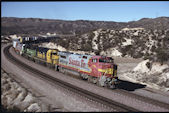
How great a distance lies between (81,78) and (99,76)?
4.22 m

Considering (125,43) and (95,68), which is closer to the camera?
(95,68)

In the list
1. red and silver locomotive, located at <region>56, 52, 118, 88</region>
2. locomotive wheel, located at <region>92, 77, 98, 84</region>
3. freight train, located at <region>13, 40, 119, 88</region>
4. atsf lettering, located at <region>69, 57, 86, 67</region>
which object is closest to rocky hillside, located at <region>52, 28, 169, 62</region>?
freight train, located at <region>13, 40, 119, 88</region>

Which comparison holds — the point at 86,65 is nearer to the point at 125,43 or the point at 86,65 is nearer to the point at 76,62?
the point at 76,62

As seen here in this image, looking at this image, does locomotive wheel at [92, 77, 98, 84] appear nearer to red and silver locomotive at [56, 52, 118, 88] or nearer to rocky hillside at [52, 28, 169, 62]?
red and silver locomotive at [56, 52, 118, 88]

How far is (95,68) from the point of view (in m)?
19.9

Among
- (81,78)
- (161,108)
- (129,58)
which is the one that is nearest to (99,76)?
(81,78)

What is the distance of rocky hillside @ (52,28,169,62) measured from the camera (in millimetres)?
45366

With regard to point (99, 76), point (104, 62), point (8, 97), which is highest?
point (104, 62)

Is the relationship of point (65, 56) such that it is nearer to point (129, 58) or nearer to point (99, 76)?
point (99, 76)

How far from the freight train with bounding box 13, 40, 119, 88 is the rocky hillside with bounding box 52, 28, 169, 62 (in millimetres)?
21724

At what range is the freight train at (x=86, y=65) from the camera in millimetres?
19172

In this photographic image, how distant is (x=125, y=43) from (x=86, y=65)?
108 feet

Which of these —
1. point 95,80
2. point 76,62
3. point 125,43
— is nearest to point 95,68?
point 95,80

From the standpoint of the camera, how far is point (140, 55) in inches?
1735
